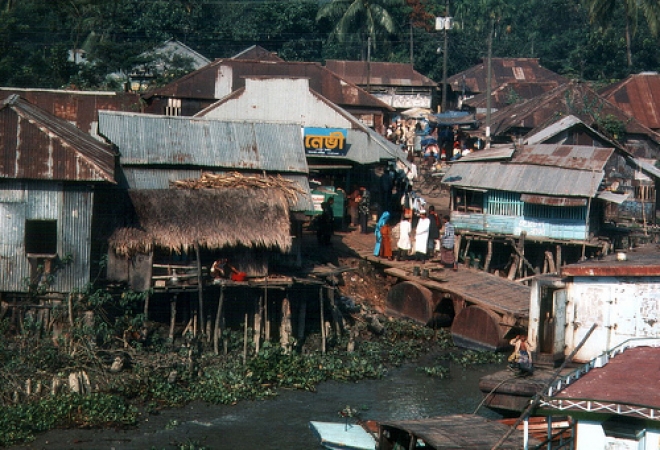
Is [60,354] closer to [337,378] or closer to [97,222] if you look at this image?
[97,222]

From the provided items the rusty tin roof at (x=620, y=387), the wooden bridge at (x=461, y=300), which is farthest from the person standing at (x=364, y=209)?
the rusty tin roof at (x=620, y=387)

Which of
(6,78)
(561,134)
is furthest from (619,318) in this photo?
(6,78)

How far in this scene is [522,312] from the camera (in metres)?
28.6

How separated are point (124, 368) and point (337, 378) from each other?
5.29 metres

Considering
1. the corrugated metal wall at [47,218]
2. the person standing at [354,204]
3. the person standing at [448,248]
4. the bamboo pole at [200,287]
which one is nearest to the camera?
the corrugated metal wall at [47,218]

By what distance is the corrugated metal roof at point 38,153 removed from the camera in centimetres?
2508

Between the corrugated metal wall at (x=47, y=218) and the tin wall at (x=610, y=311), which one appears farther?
the corrugated metal wall at (x=47, y=218)

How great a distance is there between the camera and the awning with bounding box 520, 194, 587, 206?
3303cm

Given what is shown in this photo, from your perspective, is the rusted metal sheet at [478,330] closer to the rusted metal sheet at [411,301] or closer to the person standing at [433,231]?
the rusted metal sheet at [411,301]

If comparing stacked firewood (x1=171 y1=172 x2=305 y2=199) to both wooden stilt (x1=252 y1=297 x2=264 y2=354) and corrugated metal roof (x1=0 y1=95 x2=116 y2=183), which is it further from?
wooden stilt (x1=252 y1=297 x2=264 y2=354)

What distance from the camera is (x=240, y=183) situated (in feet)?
92.1

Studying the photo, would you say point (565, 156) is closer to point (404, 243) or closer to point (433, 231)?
point (433, 231)

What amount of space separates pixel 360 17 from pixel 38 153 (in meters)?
46.9

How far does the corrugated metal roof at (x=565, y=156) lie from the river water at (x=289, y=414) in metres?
8.69
